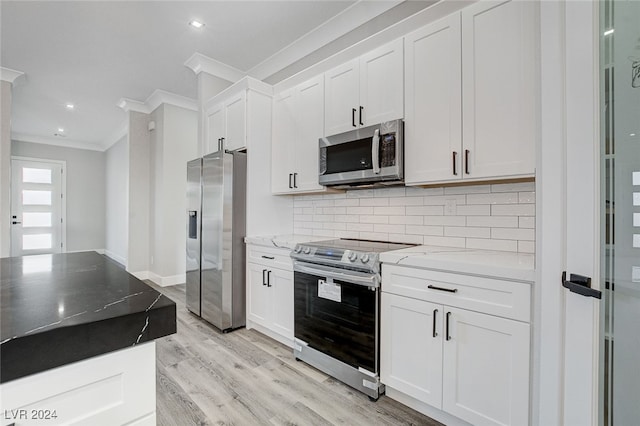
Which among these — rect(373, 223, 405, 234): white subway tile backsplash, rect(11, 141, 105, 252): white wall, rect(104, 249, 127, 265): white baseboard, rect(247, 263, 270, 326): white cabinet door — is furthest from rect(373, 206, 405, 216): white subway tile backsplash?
rect(11, 141, 105, 252): white wall

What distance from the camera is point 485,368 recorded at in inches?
58.7

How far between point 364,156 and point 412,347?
137cm

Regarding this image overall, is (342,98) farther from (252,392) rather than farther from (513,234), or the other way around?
(252,392)

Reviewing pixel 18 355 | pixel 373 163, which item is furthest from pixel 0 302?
pixel 373 163

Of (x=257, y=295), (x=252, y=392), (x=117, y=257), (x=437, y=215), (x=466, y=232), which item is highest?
(x=437, y=215)

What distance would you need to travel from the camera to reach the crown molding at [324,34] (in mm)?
2623

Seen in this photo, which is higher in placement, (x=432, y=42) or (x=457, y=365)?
(x=432, y=42)

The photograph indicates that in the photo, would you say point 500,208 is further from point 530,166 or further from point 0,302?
point 0,302

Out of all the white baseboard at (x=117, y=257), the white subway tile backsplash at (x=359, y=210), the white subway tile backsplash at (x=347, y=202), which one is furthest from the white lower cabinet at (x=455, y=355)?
the white baseboard at (x=117, y=257)

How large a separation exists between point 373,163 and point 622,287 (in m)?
1.51

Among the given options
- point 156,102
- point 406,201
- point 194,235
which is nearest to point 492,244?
point 406,201

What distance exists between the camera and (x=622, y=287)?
967 millimetres

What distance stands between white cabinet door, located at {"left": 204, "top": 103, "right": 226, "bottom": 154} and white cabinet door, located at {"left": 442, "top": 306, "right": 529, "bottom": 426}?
9.89 ft

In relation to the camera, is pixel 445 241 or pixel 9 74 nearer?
pixel 445 241
